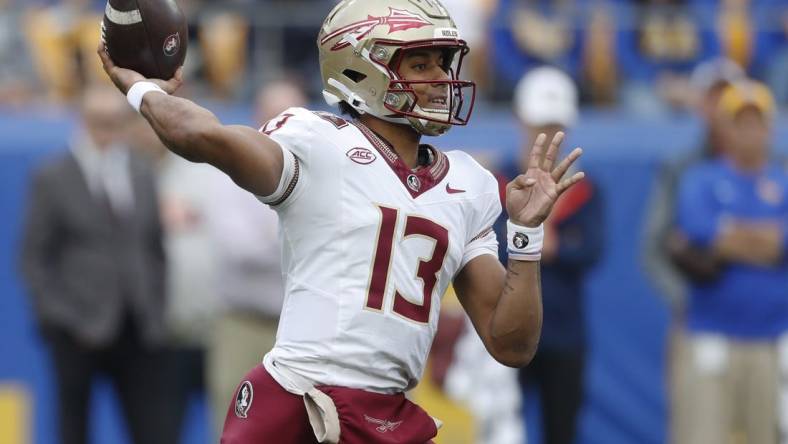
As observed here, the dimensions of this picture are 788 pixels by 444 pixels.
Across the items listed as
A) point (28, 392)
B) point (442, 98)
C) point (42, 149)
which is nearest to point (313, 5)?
point (42, 149)

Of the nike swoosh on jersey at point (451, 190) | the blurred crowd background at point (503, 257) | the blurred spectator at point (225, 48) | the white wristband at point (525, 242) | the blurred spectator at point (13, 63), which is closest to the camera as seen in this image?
the white wristband at point (525, 242)

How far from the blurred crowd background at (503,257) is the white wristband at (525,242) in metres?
3.12

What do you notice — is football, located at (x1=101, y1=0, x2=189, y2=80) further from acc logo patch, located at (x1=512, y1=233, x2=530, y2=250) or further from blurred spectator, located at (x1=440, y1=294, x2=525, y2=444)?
blurred spectator, located at (x1=440, y1=294, x2=525, y2=444)

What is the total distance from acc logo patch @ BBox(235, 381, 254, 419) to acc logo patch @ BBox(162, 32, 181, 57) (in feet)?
2.87

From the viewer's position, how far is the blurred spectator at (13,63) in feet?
30.8

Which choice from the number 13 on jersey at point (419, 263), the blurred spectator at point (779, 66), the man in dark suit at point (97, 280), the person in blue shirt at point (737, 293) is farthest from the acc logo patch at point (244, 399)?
the blurred spectator at point (779, 66)

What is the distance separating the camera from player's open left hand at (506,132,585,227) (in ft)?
12.8

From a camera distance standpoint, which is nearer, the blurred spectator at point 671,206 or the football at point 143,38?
the football at point 143,38

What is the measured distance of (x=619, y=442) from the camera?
8.35 m

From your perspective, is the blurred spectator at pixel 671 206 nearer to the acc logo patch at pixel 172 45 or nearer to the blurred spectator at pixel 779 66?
the blurred spectator at pixel 779 66

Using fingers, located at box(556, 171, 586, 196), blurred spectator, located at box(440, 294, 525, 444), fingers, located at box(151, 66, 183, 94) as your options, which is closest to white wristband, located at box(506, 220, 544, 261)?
fingers, located at box(556, 171, 586, 196)

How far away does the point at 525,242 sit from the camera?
3949 millimetres

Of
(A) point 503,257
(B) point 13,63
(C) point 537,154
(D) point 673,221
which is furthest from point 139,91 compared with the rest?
(B) point 13,63

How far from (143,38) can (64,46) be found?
608cm
